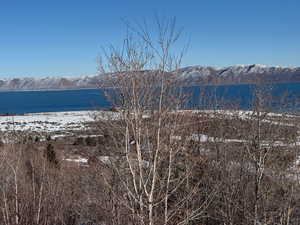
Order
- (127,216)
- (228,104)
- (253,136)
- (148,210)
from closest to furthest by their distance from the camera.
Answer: (148,210), (127,216), (253,136), (228,104)

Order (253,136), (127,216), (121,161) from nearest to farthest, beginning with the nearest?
(127,216), (121,161), (253,136)

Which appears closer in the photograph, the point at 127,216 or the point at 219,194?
the point at 127,216

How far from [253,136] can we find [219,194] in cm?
276

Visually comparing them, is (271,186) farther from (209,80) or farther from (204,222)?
(209,80)

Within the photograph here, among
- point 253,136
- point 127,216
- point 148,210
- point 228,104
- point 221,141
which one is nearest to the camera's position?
point 148,210

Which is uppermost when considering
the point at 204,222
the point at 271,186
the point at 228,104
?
the point at 228,104

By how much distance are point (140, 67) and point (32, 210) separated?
4.77 metres

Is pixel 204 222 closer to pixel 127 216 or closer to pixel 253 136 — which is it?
pixel 253 136

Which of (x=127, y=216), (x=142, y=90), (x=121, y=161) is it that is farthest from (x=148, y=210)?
(x=142, y=90)

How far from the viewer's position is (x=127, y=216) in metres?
7.65

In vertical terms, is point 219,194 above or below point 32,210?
below

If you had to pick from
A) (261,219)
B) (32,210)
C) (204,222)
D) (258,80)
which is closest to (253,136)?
(258,80)

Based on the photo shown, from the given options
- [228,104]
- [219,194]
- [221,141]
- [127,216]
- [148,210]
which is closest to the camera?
[148,210]

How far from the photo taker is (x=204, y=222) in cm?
1304
